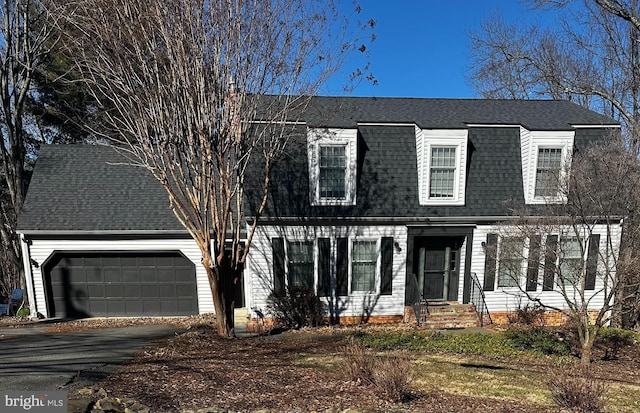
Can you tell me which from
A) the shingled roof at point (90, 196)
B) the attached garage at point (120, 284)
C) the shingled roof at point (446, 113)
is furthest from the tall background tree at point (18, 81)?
the shingled roof at point (446, 113)

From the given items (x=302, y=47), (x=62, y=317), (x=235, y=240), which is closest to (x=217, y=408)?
(x=235, y=240)

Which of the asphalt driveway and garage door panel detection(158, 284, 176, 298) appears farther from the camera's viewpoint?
garage door panel detection(158, 284, 176, 298)

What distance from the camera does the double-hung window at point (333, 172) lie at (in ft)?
33.1

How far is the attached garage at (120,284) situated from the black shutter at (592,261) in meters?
11.3

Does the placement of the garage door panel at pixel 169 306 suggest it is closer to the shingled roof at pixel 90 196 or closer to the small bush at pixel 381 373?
the shingled roof at pixel 90 196

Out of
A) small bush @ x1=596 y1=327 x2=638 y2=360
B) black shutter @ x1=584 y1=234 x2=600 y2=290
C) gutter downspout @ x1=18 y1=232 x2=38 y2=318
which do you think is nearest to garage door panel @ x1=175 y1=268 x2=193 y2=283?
gutter downspout @ x1=18 y1=232 x2=38 y2=318

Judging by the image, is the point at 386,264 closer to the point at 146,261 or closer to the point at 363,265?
the point at 363,265

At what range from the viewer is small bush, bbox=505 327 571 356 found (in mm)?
8102

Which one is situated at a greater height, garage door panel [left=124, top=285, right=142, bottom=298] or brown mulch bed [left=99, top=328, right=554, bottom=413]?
brown mulch bed [left=99, top=328, right=554, bottom=413]

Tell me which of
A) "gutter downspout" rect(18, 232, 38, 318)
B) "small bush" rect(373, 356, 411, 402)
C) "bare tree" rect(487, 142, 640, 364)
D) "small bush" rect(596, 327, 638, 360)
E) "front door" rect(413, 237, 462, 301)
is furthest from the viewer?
"gutter downspout" rect(18, 232, 38, 318)

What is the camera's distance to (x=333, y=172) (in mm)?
10164

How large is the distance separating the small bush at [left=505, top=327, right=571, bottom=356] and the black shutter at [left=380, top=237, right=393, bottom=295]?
3.30 metres

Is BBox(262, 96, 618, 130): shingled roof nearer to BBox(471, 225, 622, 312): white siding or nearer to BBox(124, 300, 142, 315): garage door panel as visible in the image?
BBox(471, 225, 622, 312): white siding

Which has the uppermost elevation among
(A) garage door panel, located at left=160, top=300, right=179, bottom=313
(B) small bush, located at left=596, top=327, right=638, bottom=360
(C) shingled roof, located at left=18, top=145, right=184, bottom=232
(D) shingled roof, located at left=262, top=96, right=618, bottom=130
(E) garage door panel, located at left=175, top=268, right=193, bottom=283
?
(D) shingled roof, located at left=262, top=96, right=618, bottom=130
